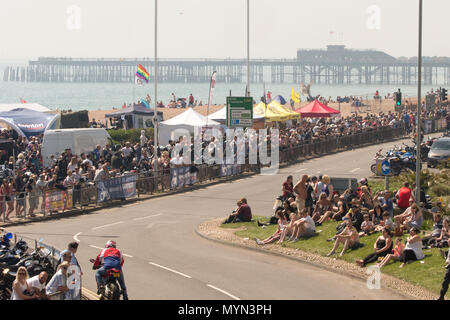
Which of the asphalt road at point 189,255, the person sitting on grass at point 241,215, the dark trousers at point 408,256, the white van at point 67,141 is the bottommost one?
the asphalt road at point 189,255

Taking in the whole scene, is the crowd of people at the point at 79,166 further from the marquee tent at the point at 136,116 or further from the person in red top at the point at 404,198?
the person in red top at the point at 404,198

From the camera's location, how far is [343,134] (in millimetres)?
51031

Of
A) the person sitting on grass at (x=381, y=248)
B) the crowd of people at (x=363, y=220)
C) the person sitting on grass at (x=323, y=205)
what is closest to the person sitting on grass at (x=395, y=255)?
the crowd of people at (x=363, y=220)

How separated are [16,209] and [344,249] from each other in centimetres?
1307

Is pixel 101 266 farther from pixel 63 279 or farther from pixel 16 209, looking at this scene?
pixel 16 209

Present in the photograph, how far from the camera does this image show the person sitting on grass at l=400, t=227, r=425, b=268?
1862cm

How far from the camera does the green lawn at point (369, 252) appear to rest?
1759cm

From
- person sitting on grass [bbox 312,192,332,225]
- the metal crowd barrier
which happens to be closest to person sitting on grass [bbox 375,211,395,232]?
person sitting on grass [bbox 312,192,332,225]

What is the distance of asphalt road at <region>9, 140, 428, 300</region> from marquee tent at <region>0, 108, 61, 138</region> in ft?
42.1

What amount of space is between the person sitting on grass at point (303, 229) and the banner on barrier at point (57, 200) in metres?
10.3

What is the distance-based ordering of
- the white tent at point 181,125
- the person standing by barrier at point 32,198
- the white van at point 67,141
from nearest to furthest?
the person standing by barrier at point 32,198, the white van at point 67,141, the white tent at point 181,125

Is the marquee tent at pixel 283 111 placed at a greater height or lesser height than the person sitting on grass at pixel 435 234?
greater
